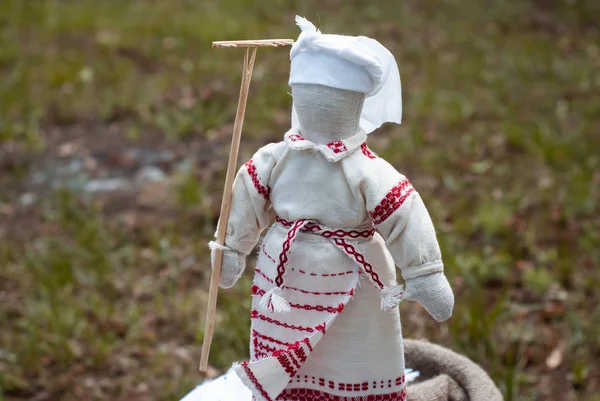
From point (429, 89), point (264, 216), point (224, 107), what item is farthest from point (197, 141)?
point (264, 216)

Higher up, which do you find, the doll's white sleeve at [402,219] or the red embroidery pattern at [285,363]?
the doll's white sleeve at [402,219]

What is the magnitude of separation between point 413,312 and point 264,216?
130 centimetres

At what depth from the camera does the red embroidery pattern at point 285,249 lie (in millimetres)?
1751

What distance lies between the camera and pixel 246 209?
1.82 meters

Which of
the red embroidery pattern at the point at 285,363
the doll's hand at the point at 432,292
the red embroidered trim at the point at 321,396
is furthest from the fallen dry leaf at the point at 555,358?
the red embroidery pattern at the point at 285,363

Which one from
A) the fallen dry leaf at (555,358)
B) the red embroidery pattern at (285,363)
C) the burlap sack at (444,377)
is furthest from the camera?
the fallen dry leaf at (555,358)

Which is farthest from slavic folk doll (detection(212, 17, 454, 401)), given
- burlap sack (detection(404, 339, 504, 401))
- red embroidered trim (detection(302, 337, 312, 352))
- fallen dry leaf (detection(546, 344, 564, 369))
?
fallen dry leaf (detection(546, 344, 564, 369))

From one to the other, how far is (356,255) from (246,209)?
269mm

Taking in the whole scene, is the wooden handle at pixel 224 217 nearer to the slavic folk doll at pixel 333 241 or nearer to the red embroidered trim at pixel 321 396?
the slavic folk doll at pixel 333 241

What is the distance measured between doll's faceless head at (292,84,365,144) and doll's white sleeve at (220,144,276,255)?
0.39 ft

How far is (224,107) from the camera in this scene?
4.46 metres

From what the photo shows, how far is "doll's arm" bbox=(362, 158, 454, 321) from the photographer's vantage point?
1.69 meters

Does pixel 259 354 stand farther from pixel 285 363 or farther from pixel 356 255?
pixel 356 255

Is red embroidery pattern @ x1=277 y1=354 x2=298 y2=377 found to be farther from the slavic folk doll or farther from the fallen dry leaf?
the fallen dry leaf
